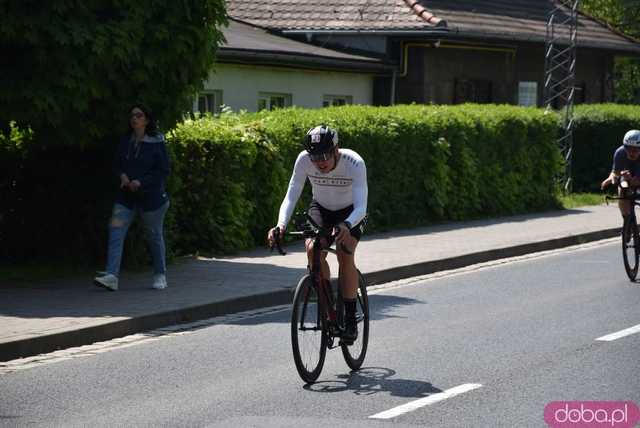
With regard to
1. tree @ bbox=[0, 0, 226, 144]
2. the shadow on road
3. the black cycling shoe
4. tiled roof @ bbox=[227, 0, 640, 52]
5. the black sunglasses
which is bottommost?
the shadow on road

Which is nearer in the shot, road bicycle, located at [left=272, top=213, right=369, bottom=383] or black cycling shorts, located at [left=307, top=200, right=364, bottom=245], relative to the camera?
road bicycle, located at [left=272, top=213, right=369, bottom=383]

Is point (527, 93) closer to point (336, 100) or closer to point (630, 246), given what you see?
point (336, 100)

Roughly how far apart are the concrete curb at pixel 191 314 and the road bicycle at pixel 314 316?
2.16 metres

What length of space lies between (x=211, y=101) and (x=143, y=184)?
1302 centimetres

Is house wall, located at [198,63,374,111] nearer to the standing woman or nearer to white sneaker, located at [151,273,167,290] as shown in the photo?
the standing woman

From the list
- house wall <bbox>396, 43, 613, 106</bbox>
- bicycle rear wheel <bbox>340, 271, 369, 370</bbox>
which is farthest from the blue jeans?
house wall <bbox>396, 43, 613, 106</bbox>

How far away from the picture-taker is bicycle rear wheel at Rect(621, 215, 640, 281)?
50.4 feet

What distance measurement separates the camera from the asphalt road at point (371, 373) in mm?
8094

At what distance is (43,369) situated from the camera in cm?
966

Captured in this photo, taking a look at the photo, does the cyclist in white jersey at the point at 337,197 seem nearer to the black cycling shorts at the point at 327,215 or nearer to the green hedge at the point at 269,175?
the black cycling shorts at the point at 327,215

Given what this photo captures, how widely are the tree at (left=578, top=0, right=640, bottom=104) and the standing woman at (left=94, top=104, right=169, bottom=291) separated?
121ft

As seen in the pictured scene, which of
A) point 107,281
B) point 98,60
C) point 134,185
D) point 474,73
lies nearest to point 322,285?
point 107,281

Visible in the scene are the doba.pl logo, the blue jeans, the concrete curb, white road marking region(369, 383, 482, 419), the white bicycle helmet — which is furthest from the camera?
the white bicycle helmet

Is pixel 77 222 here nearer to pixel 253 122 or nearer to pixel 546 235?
pixel 253 122
